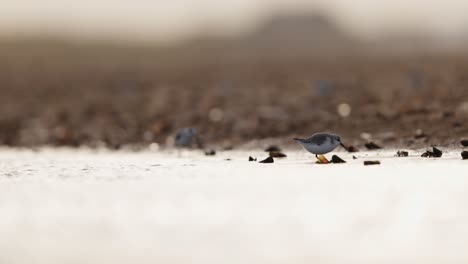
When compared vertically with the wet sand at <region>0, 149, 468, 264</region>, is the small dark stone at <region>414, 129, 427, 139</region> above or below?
above

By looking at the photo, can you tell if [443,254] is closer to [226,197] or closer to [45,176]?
[226,197]

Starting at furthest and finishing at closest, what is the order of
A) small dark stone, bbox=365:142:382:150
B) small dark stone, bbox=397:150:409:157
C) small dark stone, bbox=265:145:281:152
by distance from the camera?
small dark stone, bbox=265:145:281:152
small dark stone, bbox=365:142:382:150
small dark stone, bbox=397:150:409:157

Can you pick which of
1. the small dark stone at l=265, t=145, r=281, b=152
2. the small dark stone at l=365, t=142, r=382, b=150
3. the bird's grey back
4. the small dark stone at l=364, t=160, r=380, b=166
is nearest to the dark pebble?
the small dark stone at l=364, t=160, r=380, b=166

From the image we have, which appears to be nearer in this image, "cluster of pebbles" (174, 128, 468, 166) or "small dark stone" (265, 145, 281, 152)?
"cluster of pebbles" (174, 128, 468, 166)

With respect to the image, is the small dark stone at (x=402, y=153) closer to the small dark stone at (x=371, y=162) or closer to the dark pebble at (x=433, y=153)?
the dark pebble at (x=433, y=153)

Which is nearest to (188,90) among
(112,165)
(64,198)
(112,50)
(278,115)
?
(278,115)

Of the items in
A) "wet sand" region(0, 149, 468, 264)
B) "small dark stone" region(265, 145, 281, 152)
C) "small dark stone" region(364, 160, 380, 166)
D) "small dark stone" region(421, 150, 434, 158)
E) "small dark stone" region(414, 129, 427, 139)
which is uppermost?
"small dark stone" region(414, 129, 427, 139)

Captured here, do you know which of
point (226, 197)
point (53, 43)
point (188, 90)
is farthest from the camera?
point (53, 43)

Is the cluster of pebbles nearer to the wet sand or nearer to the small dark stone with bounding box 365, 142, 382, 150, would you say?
the small dark stone with bounding box 365, 142, 382, 150
